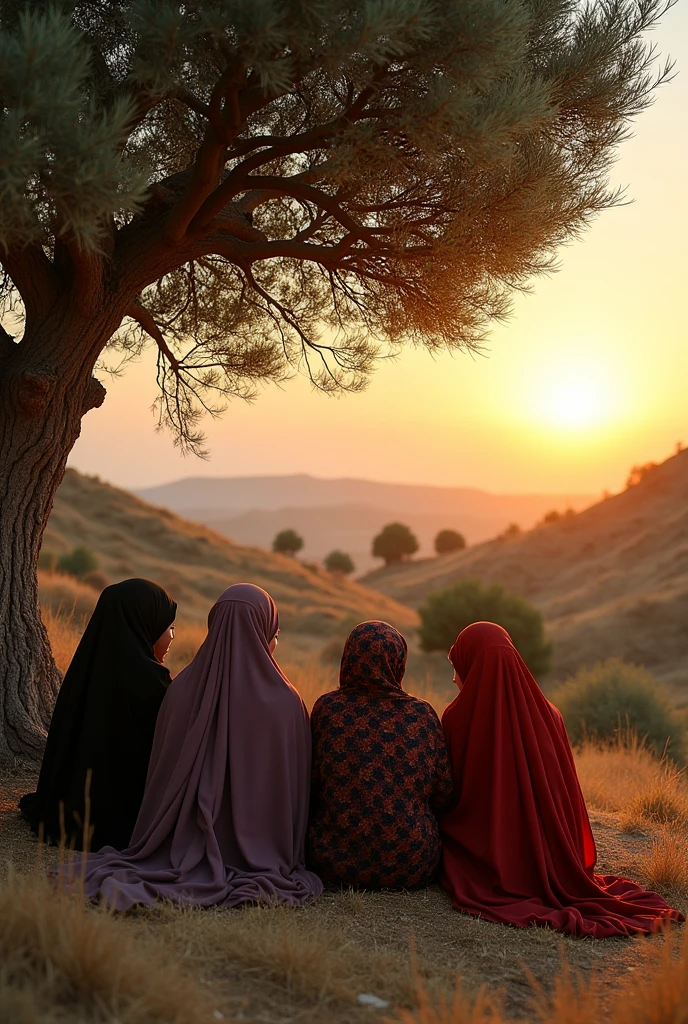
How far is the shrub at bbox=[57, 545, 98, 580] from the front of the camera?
22459mm

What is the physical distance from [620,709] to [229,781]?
29.1 ft

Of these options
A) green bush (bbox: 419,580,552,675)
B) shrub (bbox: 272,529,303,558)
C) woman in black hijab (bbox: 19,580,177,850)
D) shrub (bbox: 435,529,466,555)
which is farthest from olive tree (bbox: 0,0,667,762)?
shrub (bbox: 435,529,466,555)

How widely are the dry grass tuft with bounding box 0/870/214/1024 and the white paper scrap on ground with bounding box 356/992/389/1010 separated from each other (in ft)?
1.80

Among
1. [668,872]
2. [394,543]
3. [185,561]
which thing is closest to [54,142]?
[668,872]

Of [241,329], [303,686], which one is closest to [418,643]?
[303,686]

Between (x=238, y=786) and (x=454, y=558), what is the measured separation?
4540cm

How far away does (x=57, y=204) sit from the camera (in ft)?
13.5

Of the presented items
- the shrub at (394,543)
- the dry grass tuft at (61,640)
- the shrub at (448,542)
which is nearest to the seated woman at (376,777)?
the dry grass tuft at (61,640)

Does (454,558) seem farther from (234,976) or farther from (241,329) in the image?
(234,976)

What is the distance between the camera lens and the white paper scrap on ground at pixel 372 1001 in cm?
304

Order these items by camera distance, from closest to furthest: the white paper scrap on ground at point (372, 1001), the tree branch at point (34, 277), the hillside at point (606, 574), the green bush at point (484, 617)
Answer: the white paper scrap on ground at point (372, 1001) < the tree branch at point (34, 277) < the green bush at point (484, 617) < the hillside at point (606, 574)

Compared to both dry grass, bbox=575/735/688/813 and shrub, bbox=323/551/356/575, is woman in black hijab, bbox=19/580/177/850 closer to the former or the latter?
dry grass, bbox=575/735/688/813

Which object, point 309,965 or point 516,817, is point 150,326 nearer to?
point 516,817

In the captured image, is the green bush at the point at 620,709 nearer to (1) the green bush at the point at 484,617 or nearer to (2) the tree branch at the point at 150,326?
(2) the tree branch at the point at 150,326
